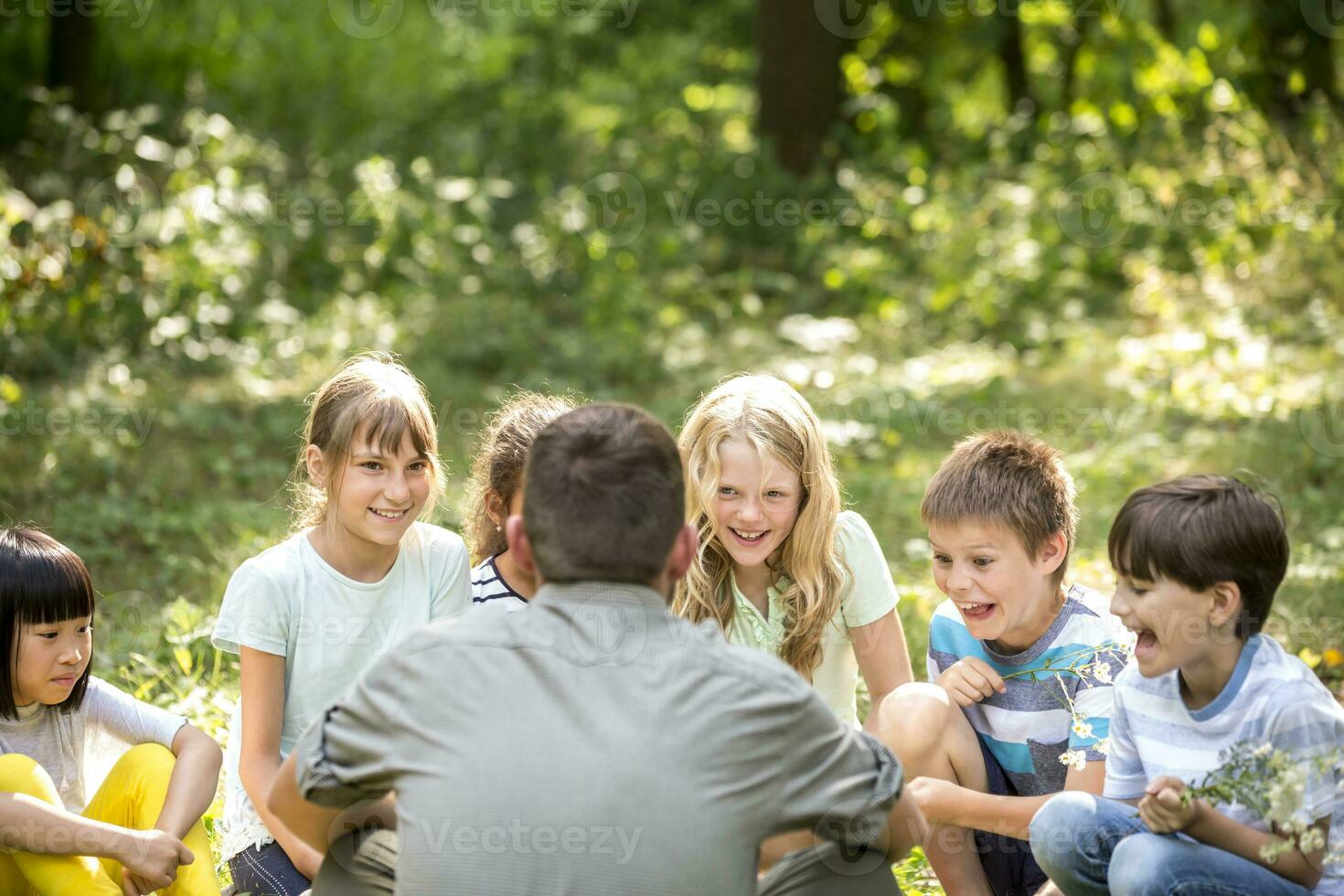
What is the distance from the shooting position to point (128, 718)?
288 cm

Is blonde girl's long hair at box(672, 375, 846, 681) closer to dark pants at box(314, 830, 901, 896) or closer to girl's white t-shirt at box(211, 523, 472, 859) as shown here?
girl's white t-shirt at box(211, 523, 472, 859)

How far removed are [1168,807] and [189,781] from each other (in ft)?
5.96

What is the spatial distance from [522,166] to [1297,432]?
723 cm

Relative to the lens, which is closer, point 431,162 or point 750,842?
point 750,842

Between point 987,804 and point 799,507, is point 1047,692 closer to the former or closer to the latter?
point 987,804

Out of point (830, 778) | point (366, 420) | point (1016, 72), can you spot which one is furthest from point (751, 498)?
point (1016, 72)

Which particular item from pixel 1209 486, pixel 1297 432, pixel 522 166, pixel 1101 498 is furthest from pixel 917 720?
pixel 522 166

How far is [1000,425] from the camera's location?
652 centimetres

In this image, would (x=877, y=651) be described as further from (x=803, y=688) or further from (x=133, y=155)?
(x=133, y=155)

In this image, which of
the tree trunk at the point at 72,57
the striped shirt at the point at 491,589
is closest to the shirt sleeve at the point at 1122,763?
the striped shirt at the point at 491,589

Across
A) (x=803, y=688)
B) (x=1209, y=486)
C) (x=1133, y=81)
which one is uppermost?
(x=1133, y=81)

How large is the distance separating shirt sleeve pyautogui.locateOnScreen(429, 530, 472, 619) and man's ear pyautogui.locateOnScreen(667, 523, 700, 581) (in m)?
1.13

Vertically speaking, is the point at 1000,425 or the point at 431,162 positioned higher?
the point at 431,162

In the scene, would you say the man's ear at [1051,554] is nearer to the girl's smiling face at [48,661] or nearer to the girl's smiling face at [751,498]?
the girl's smiling face at [751,498]
